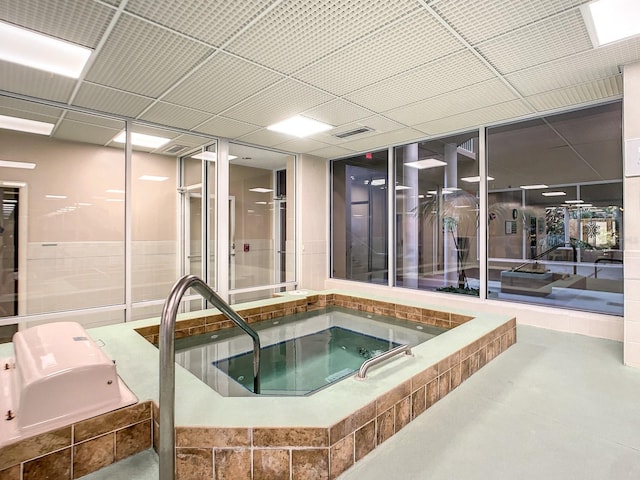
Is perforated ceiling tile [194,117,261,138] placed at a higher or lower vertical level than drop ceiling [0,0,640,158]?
higher

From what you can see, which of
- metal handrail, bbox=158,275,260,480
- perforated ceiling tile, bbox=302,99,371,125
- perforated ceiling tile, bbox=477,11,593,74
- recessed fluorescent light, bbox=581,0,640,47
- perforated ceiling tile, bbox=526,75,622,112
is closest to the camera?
metal handrail, bbox=158,275,260,480

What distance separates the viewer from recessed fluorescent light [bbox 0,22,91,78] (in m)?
2.56

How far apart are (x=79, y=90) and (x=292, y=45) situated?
7.78 feet

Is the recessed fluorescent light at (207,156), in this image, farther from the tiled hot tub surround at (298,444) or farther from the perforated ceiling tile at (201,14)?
the tiled hot tub surround at (298,444)

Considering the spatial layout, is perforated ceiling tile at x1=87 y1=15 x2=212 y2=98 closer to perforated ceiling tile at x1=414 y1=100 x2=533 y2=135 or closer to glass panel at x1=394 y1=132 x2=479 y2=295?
perforated ceiling tile at x1=414 y1=100 x2=533 y2=135

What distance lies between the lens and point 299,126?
488cm

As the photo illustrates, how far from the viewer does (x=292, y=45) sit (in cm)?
272

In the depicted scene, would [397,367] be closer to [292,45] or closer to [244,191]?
[292,45]

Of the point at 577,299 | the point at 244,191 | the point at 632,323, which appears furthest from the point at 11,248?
the point at 577,299

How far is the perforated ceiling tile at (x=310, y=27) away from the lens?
2.27 metres

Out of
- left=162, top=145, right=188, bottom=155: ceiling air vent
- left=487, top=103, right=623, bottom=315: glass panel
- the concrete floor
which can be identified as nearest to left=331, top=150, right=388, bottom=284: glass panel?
left=487, top=103, right=623, bottom=315: glass panel

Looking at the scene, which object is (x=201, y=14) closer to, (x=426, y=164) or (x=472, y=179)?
(x=472, y=179)

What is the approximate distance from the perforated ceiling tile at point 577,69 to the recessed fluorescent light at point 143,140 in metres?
4.48

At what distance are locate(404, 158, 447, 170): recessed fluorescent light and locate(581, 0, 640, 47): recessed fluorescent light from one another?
133 inches
